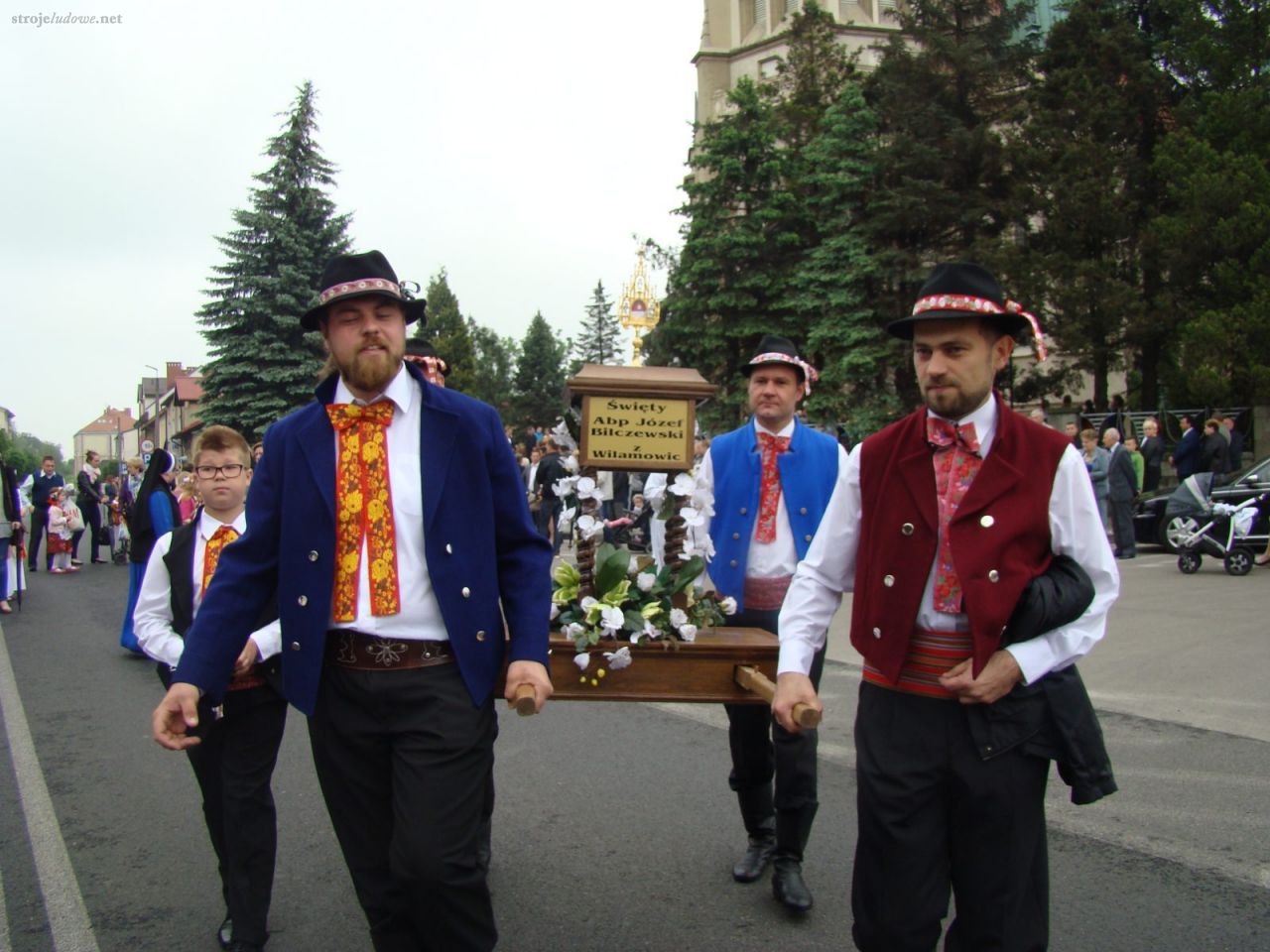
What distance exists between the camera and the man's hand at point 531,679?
3092mm

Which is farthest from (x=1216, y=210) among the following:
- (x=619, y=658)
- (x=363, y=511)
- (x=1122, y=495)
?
(x=363, y=511)

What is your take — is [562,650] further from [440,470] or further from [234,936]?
[234,936]

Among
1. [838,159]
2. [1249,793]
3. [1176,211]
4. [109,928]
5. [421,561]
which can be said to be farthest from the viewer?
[838,159]

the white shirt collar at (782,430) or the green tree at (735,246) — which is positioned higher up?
the green tree at (735,246)

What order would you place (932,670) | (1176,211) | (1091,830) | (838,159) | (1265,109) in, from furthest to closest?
(838,159) → (1176,211) → (1265,109) → (1091,830) → (932,670)

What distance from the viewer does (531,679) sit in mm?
3162

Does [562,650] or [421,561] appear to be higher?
[421,561]

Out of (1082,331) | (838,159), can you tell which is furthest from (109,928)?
(838,159)

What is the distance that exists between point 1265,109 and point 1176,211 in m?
3.11

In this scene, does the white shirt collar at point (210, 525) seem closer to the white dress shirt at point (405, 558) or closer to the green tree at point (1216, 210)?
the white dress shirt at point (405, 558)

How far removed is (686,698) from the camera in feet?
13.6

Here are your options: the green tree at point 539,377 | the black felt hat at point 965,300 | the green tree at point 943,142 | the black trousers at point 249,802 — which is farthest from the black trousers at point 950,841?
the green tree at point 539,377

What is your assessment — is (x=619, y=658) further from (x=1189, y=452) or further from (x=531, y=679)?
(x=1189, y=452)

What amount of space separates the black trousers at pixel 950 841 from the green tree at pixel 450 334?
223 ft
